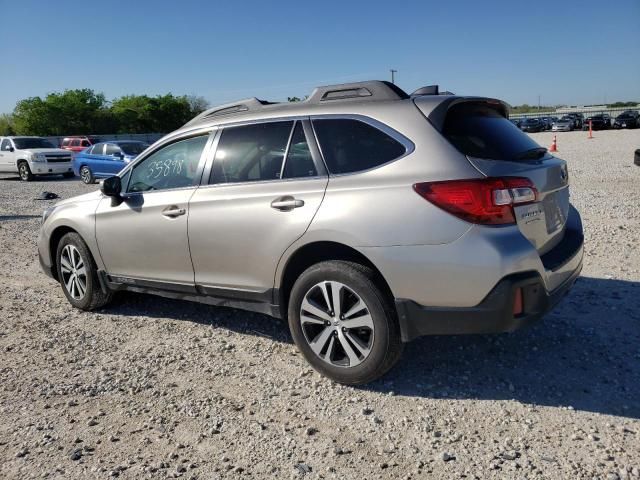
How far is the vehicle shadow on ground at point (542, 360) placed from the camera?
11.0 feet

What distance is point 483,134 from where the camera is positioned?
3.40 metres

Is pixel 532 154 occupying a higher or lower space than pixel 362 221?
higher

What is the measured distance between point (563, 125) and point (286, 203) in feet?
164

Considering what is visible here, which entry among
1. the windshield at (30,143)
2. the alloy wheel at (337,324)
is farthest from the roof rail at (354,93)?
the windshield at (30,143)

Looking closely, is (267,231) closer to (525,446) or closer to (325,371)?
(325,371)

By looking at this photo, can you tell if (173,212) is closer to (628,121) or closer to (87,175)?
(87,175)

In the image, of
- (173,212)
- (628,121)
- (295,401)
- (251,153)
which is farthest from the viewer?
(628,121)

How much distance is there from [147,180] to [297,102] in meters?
1.58

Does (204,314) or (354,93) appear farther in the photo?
(204,314)

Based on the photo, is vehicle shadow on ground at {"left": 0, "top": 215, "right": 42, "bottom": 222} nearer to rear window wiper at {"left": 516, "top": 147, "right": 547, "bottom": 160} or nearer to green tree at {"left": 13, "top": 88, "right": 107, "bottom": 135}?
rear window wiper at {"left": 516, "top": 147, "right": 547, "bottom": 160}

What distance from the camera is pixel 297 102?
404cm

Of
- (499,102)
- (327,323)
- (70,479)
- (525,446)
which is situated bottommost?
(525,446)

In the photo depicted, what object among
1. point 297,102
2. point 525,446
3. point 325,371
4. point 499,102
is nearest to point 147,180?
point 297,102

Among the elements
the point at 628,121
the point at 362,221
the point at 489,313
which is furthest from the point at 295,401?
the point at 628,121
